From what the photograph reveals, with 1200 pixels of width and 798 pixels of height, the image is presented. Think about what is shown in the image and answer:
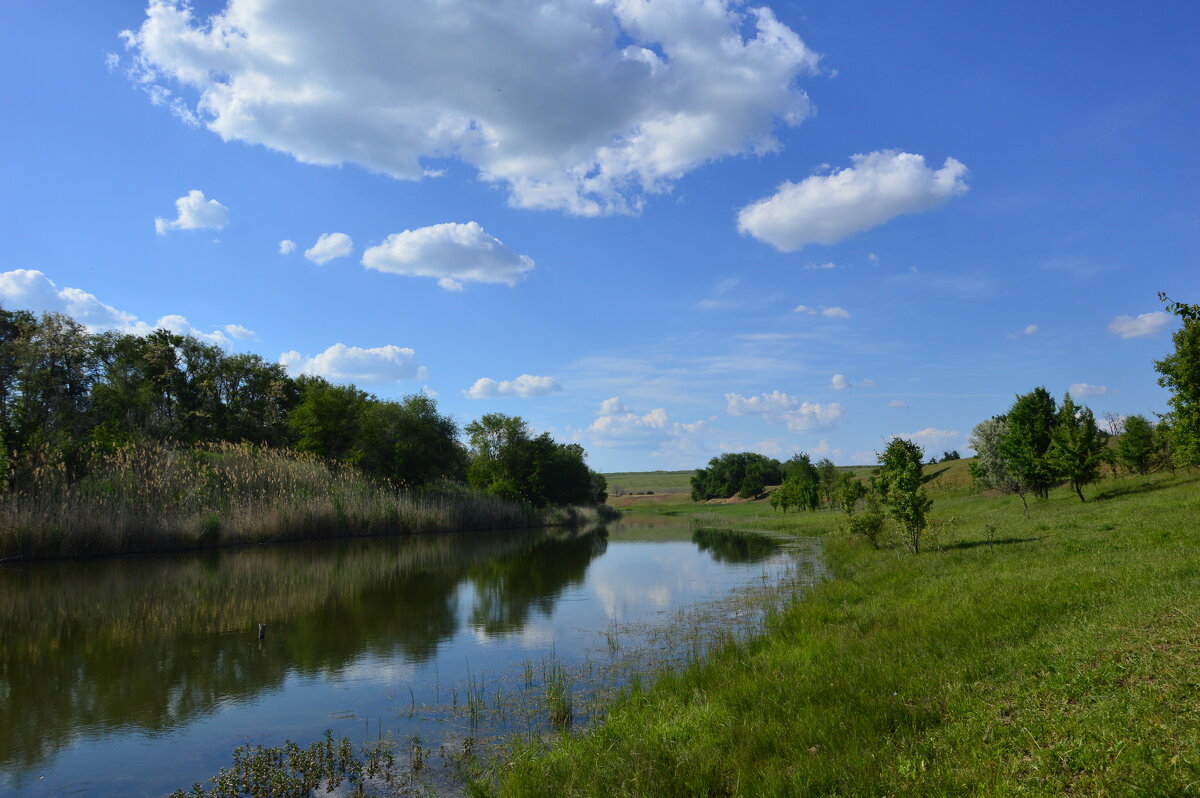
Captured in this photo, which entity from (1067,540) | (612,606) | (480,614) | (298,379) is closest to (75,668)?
(480,614)

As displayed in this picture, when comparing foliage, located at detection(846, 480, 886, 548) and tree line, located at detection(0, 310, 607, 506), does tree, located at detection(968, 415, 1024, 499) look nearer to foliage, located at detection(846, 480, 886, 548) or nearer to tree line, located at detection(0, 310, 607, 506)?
foliage, located at detection(846, 480, 886, 548)

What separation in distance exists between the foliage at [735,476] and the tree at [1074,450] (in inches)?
3541

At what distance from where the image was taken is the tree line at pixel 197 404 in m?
43.7

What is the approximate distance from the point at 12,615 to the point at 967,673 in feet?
63.7

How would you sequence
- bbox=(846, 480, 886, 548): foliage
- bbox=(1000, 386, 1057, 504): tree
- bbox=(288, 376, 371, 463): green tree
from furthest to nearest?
bbox=(288, 376, 371, 463): green tree → bbox=(1000, 386, 1057, 504): tree → bbox=(846, 480, 886, 548): foliage

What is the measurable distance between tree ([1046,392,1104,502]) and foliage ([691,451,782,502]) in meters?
90.0

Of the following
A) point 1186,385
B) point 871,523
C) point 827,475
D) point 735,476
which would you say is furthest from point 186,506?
point 735,476

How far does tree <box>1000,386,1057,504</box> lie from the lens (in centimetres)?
3384

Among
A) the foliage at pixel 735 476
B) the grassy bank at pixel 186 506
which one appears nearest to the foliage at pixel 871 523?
the grassy bank at pixel 186 506

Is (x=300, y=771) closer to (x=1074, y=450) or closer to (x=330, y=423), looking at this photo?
(x=1074, y=450)

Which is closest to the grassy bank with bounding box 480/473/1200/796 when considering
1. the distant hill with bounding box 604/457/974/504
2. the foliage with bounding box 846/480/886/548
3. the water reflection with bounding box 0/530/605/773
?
the water reflection with bounding box 0/530/605/773

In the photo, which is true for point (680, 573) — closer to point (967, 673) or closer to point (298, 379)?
point (967, 673)

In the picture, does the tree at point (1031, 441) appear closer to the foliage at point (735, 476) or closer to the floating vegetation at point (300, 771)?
the floating vegetation at point (300, 771)

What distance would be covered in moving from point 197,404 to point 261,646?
2020 inches
